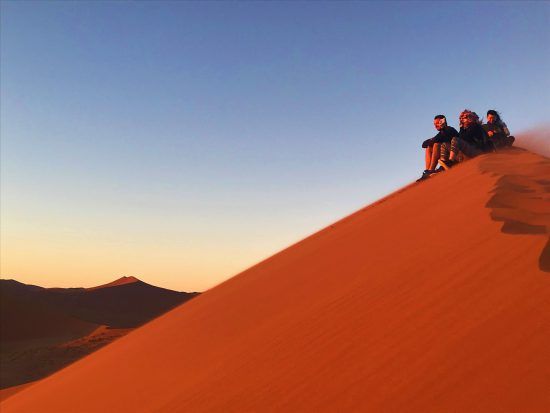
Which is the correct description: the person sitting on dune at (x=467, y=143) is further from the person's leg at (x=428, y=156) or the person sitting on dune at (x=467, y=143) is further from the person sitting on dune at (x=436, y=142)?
the person's leg at (x=428, y=156)

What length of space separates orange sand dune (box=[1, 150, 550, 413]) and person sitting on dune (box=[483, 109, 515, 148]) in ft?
8.22

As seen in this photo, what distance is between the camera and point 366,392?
104 inches

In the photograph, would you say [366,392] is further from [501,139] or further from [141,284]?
[141,284]

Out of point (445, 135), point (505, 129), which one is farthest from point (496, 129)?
point (445, 135)

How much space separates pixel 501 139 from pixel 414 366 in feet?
25.5

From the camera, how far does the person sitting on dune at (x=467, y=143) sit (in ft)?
28.5

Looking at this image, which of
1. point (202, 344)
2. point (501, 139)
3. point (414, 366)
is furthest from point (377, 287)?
point (501, 139)

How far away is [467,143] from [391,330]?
6524 mm

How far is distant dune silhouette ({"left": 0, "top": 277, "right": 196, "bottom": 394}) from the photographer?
1962cm

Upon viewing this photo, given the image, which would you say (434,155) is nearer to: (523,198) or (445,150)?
(445,150)

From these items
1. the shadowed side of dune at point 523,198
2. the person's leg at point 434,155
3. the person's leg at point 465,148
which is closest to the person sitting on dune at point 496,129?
the person's leg at point 465,148

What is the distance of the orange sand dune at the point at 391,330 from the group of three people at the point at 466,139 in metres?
1.91

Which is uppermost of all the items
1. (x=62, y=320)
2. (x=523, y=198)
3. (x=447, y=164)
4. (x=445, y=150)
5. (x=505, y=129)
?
(x=62, y=320)

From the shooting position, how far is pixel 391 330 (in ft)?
10.4
